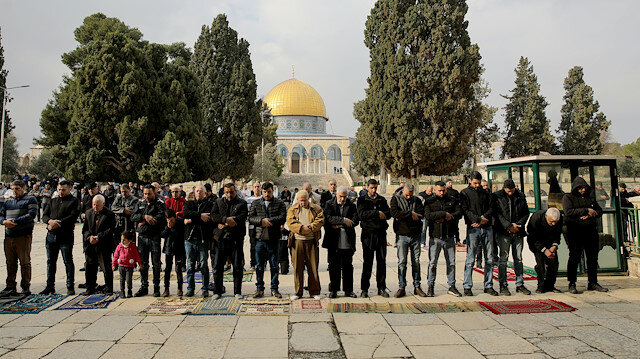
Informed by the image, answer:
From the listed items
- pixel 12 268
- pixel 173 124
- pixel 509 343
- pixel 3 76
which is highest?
pixel 3 76

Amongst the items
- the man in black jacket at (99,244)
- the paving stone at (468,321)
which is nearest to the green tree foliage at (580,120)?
the paving stone at (468,321)

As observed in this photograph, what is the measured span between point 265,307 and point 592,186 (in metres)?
5.56

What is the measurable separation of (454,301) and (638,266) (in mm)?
3555

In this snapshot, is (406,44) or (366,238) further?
(406,44)

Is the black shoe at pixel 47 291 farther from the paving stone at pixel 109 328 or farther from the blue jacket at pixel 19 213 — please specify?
the paving stone at pixel 109 328

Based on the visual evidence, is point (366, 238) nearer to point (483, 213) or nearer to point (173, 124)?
point (483, 213)

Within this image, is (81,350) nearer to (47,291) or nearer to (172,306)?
(172,306)

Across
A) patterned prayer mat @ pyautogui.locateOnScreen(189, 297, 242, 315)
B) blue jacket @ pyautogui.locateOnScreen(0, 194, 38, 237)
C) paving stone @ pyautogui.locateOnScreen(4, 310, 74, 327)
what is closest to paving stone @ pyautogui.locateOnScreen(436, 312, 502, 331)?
patterned prayer mat @ pyautogui.locateOnScreen(189, 297, 242, 315)

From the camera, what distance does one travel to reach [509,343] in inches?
155

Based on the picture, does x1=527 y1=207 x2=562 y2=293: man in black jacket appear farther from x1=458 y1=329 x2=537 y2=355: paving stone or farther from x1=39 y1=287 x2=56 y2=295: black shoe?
x1=39 y1=287 x2=56 y2=295: black shoe

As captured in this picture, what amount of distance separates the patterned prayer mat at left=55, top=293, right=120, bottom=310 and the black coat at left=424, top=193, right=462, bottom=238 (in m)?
4.31

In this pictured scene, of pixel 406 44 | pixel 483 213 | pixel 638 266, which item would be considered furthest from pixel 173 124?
pixel 638 266

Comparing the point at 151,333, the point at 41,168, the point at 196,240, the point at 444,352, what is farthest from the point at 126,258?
the point at 41,168

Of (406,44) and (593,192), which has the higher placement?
(406,44)
